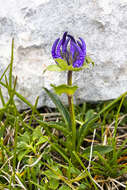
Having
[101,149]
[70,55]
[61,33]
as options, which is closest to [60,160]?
[101,149]

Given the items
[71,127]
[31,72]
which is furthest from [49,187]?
[31,72]

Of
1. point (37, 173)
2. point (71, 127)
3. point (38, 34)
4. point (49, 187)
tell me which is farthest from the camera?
point (38, 34)

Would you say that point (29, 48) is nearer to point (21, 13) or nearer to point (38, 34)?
point (38, 34)

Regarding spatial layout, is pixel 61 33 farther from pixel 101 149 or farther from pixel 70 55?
pixel 101 149

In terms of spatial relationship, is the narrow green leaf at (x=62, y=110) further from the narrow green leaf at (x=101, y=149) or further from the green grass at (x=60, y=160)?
the narrow green leaf at (x=101, y=149)

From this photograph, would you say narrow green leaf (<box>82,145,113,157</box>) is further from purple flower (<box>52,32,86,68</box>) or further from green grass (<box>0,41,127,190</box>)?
purple flower (<box>52,32,86,68</box>)

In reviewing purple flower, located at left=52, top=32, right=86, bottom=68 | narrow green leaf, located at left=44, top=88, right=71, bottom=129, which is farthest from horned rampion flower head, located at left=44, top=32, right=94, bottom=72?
narrow green leaf, located at left=44, top=88, right=71, bottom=129

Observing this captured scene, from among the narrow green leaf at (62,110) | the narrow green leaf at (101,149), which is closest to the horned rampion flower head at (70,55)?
the narrow green leaf at (62,110)
